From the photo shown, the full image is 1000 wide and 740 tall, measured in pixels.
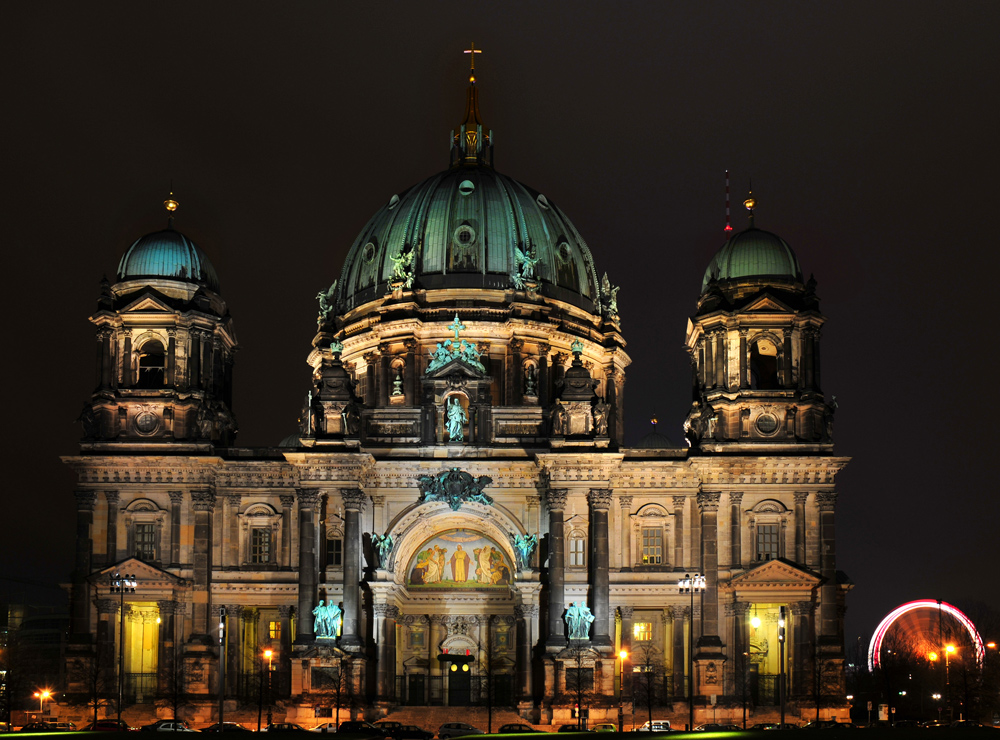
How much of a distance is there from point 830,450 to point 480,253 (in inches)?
1028

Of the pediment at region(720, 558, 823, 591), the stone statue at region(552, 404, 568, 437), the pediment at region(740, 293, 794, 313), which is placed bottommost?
the pediment at region(720, 558, 823, 591)

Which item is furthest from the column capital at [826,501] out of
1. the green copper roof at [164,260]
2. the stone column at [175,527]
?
the green copper roof at [164,260]

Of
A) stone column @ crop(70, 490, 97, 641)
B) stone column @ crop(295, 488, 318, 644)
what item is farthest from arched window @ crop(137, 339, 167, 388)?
stone column @ crop(295, 488, 318, 644)

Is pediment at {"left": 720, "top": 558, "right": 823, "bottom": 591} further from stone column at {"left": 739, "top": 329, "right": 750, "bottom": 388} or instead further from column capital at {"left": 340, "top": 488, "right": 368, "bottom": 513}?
column capital at {"left": 340, "top": 488, "right": 368, "bottom": 513}

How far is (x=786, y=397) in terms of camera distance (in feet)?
292

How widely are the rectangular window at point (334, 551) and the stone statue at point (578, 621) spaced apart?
12.9m

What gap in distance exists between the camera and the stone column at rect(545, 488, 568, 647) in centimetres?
8469

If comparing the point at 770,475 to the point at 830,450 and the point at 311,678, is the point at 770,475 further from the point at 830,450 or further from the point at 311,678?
the point at 311,678

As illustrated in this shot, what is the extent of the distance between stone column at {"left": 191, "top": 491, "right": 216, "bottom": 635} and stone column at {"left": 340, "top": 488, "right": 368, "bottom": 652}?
764 cm

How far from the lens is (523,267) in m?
101

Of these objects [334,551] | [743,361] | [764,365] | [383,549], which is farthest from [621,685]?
[764,365]

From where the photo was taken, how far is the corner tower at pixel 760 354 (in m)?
88.8

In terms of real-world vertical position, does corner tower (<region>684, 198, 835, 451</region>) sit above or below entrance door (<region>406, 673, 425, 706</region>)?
above

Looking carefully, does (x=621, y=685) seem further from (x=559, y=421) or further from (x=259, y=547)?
(x=259, y=547)
